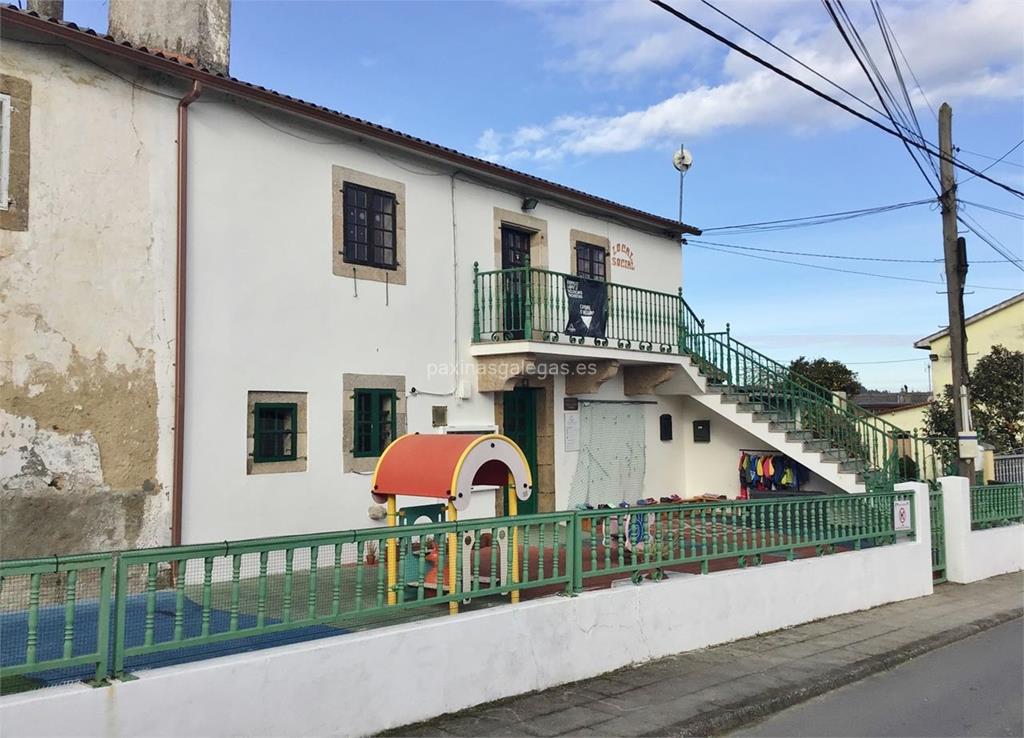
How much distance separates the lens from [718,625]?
8055 millimetres

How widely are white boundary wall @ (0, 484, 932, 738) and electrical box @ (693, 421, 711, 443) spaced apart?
7.66m

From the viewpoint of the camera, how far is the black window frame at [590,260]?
15.1m

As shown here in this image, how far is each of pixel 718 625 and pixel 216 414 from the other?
571 cm

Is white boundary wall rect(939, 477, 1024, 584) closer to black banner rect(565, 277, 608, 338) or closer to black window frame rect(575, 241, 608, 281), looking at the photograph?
black banner rect(565, 277, 608, 338)

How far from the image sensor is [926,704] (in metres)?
6.63

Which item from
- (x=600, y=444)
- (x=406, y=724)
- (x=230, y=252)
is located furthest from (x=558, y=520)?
(x=600, y=444)

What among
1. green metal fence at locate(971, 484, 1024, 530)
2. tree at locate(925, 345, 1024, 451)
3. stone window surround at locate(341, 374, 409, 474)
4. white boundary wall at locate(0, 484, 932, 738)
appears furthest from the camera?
tree at locate(925, 345, 1024, 451)

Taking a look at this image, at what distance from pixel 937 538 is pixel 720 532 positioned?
5.40 metres

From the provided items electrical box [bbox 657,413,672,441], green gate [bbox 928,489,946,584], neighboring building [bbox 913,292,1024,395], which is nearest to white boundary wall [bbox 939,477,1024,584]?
green gate [bbox 928,489,946,584]

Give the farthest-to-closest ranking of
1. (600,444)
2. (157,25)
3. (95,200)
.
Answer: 1. (600,444)
2. (157,25)
3. (95,200)

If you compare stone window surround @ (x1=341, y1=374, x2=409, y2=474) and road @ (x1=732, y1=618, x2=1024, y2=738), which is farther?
stone window surround @ (x1=341, y1=374, x2=409, y2=474)

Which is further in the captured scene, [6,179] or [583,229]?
[583,229]

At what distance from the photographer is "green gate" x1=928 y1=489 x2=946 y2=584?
39.4ft

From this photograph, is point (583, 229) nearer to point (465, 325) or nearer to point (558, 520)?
point (465, 325)
